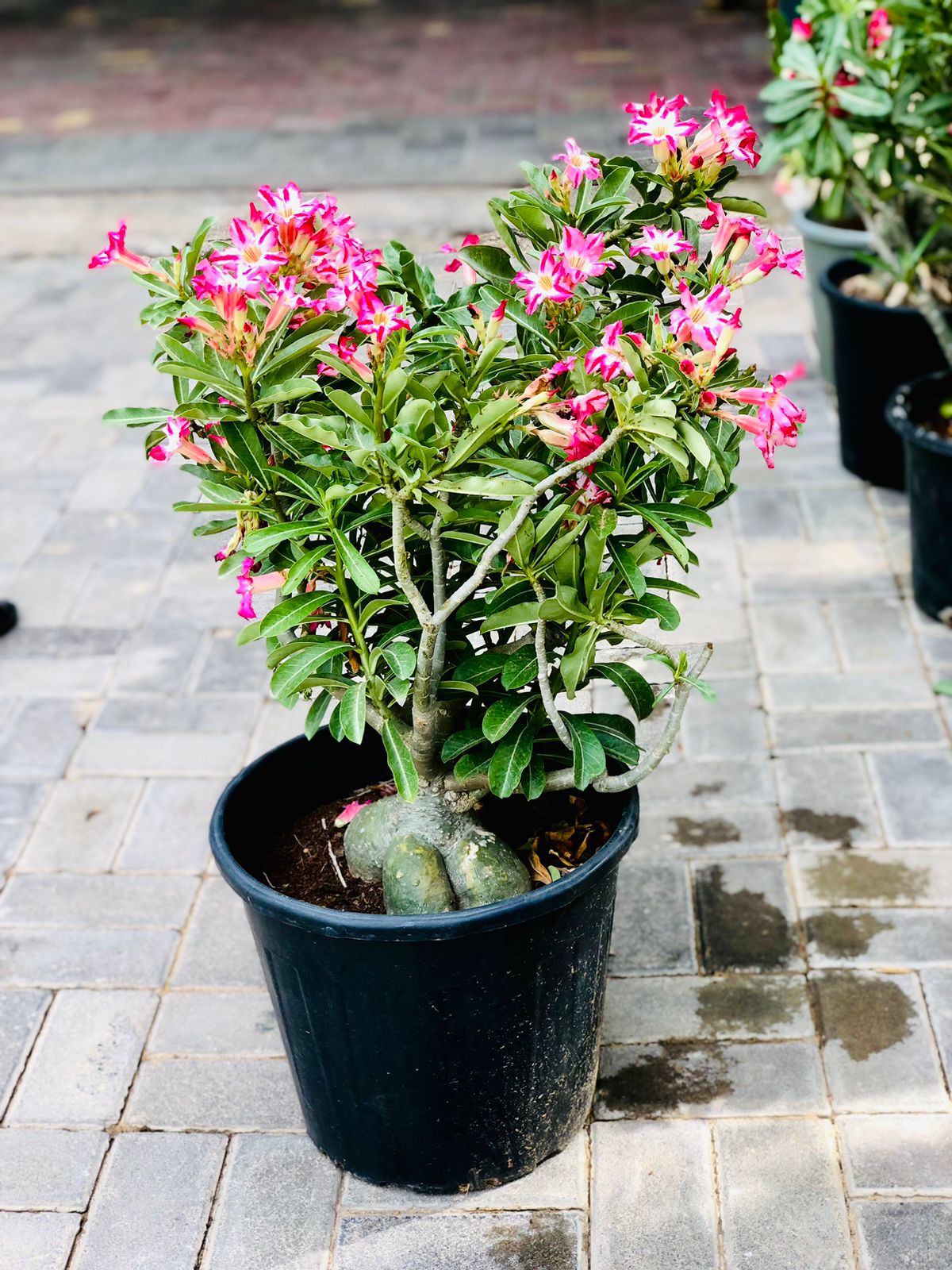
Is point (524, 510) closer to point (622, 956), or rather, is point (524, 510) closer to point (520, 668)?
point (520, 668)

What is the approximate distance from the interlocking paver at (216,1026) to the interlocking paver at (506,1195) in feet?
1.12

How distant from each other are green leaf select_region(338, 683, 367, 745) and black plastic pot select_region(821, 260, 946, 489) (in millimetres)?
2554

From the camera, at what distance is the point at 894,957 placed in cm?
248

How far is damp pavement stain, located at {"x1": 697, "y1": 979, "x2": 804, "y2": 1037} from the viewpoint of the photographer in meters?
2.37

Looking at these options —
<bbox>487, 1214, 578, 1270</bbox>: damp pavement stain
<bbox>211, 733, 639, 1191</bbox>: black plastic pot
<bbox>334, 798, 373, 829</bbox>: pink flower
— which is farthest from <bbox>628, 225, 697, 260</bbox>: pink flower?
<bbox>487, 1214, 578, 1270</bbox>: damp pavement stain

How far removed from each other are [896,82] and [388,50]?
630 centimetres

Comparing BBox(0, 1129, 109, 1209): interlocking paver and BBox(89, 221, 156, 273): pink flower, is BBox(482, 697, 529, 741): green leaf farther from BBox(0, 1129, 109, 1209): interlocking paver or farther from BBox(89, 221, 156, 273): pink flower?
BBox(0, 1129, 109, 1209): interlocking paver

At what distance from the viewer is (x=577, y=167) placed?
1721 mm

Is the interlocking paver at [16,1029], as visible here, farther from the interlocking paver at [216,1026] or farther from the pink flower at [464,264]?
the pink flower at [464,264]

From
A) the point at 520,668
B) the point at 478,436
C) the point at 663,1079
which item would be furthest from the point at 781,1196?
the point at 478,436

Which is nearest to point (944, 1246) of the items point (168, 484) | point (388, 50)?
point (168, 484)

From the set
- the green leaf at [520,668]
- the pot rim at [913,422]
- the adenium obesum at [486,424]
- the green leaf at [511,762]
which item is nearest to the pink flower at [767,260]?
the adenium obesum at [486,424]

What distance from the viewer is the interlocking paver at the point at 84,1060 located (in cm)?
227

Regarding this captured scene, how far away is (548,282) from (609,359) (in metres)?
0.11
